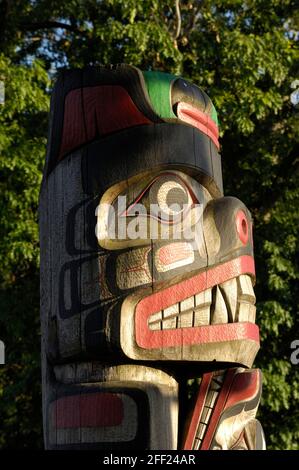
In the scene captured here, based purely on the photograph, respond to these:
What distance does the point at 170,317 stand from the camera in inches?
173

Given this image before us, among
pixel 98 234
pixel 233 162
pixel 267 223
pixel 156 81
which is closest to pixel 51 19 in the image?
pixel 233 162

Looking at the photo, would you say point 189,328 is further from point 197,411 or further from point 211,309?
point 197,411

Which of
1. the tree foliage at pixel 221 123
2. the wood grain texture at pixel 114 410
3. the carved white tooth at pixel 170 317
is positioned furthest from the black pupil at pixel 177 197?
the tree foliage at pixel 221 123

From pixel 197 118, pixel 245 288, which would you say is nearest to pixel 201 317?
pixel 245 288

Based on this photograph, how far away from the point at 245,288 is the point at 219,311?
10.0 inches

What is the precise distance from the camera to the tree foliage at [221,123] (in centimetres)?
858

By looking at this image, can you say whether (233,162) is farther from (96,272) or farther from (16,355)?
(96,272)

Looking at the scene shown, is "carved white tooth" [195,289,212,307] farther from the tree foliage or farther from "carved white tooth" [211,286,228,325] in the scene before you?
the tree foliage

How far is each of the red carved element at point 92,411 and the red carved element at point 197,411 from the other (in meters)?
0.46

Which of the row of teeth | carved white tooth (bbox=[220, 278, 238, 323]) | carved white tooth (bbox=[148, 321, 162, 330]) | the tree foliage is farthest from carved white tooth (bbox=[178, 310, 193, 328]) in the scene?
the tree foliage

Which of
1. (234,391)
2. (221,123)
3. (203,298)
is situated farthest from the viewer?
(221,123)

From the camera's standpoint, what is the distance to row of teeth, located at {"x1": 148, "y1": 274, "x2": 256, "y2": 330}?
173 inches

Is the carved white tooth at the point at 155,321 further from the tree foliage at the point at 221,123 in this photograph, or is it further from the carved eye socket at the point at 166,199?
the tree foliage at the point at 221,123

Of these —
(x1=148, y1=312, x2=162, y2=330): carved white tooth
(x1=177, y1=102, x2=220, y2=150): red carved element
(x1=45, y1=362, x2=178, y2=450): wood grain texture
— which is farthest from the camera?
(x1=177, y1=102, x2=220, y2=150): red carved element
